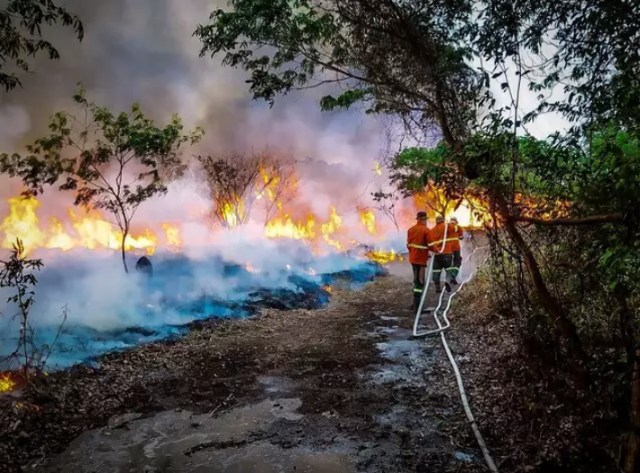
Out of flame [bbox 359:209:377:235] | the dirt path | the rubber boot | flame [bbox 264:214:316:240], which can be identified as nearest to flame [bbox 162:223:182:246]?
flame [bbox 264:214:316:240]

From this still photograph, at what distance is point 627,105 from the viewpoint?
2479 millimetres

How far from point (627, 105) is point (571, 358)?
180 centimetres

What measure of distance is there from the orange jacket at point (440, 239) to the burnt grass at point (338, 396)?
1696 mm

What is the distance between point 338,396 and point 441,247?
5.69 meters

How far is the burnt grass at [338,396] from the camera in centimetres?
327

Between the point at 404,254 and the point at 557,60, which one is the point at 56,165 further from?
the point at 404,254

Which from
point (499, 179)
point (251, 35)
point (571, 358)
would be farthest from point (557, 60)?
point (251, 35)

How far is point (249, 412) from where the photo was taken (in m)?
4.36

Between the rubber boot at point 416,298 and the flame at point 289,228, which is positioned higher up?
the flame at point 289,228

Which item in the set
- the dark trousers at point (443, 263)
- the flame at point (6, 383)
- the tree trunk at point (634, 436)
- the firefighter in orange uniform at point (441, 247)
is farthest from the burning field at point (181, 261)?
the tree trunk at point (634, 436)

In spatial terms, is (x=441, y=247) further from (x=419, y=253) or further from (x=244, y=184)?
(x=244, y=184)

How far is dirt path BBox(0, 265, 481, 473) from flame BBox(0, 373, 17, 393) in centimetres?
41

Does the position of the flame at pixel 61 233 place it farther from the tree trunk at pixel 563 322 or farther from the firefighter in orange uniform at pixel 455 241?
the tree trunk at pixel 563 322

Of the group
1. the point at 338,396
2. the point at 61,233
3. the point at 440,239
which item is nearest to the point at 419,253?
the point at 440,239
